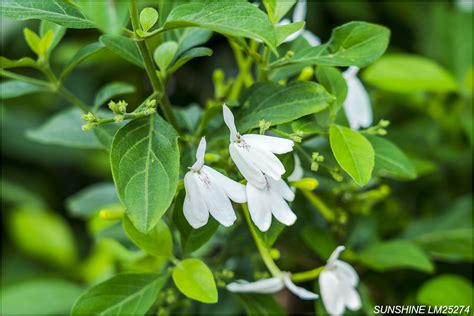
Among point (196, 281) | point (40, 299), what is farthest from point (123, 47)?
point (40, 299)

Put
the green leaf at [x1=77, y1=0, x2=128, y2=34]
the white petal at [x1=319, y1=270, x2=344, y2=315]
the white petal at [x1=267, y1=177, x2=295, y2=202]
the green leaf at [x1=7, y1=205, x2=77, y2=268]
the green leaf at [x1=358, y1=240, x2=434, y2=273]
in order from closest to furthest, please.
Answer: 1. the green leaf at [x1=77, y1=0, x2=128, y2=34]
2. the white petal at [x1=267, y1=177, x2=295, y2=202]
3. the white petal at [x1=319, y1=270, x2=344, y2=315]
4. the green leaf at [x1=358, y1=240, x2=434, y2=273]
5. the green leaf at [x1=7, y1=205, x2=77, y2=268]

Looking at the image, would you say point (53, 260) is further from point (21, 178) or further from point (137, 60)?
point (137, 60)

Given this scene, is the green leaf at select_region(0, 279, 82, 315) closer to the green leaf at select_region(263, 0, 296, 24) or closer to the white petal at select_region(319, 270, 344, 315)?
the white petal at select_region(319, 270, 344, 315)

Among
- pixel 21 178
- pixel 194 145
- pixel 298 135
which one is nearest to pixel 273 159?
pixel 298 135

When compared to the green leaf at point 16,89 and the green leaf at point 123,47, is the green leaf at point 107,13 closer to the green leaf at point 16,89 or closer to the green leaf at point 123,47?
the green leaf at point 123,47

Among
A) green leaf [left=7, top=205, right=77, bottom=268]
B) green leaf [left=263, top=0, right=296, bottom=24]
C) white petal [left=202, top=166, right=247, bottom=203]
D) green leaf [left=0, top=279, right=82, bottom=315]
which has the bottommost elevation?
green leaf [left=7, top=205, right=77, bottom=268]

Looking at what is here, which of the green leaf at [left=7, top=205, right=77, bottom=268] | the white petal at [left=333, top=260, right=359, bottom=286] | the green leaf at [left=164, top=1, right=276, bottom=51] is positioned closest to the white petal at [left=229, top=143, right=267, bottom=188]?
the green leaf at [left=164, top=1, right=276, bottom=51]
